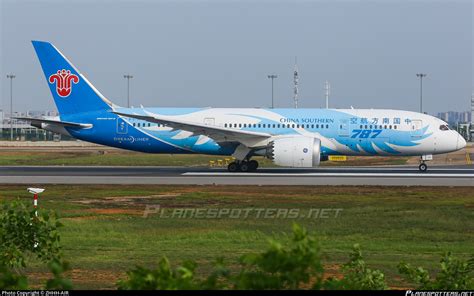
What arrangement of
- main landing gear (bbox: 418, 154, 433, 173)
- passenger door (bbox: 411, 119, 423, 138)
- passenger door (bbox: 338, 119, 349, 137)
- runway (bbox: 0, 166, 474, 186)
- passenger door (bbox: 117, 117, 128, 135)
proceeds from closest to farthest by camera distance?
runway (bbox: 0, 166, 474, 186) < passenger door (bbox: 338, 119, 349, 137) < passenger door (bbox: 411, 119, 423, 138) < passenger door (bbox: 117, 117, 128, 135) < main landing gear (bbox: 418, 154, 433, 173)

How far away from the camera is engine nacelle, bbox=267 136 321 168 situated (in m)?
A: 40.2

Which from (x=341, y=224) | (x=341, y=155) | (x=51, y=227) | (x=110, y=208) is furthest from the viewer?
(x=341, y=155)

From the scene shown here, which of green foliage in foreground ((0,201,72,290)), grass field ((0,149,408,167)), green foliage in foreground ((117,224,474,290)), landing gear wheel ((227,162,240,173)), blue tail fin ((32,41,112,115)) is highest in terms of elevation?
blue tail fin ((32,41,112,115))

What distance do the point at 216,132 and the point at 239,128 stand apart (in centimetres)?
209

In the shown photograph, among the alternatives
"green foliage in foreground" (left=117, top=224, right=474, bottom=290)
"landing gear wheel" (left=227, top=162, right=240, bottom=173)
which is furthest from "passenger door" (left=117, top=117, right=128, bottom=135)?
"green foliage in foreground" (left=117, top=224, right=474, bottom=290)

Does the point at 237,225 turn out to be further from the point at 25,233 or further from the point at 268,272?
the point at 268,272

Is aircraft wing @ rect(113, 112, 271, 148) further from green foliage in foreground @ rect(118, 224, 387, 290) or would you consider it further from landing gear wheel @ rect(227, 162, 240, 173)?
green foliage in foreground @ rect(118, 224, 387, 290)

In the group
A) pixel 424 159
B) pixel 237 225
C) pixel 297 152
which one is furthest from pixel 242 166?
pixel 237 225

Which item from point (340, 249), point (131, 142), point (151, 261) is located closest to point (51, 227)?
point (151, 261)

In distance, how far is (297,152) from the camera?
4022 cm

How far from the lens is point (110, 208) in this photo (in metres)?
27.6

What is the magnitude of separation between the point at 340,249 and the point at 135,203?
10896mm

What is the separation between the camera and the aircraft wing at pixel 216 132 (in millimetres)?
40812

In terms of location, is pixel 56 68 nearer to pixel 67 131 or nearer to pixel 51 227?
pixel 67 131
